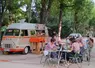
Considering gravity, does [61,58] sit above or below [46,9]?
below

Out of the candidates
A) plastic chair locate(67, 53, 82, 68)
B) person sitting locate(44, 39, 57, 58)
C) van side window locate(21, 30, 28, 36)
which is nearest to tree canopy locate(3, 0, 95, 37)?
van side window locate(21, 30, 28, 36)

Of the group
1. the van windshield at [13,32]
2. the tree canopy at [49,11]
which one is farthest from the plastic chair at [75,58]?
the tree canopy at [49,11]

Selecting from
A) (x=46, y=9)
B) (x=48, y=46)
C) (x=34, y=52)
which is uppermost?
(x=46, y=9)

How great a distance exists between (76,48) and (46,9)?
674 inches

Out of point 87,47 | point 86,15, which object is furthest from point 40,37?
point 86,15

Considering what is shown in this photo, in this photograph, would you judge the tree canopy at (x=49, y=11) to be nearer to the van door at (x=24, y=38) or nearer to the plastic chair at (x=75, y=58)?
the van door at (x=24, y=38)

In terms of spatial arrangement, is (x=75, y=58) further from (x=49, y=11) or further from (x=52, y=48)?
(x=49, y=11)

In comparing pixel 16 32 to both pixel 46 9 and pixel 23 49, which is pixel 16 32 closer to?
pixel 23 49

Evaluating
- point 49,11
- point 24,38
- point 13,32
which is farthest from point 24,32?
point 49,11

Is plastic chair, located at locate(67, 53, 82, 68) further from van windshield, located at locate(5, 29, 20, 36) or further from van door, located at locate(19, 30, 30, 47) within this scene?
van windshield, located at locate(5, 29, 20, 36)

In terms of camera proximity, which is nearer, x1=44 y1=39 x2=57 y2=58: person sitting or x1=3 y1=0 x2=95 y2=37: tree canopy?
x1=44 y1=39 x2=57 y2=58: person sitting

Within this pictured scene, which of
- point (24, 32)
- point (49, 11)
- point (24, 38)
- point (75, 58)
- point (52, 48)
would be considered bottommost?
point (75, 58)

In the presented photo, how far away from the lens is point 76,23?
68188mm

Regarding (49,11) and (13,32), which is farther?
(49,11)
